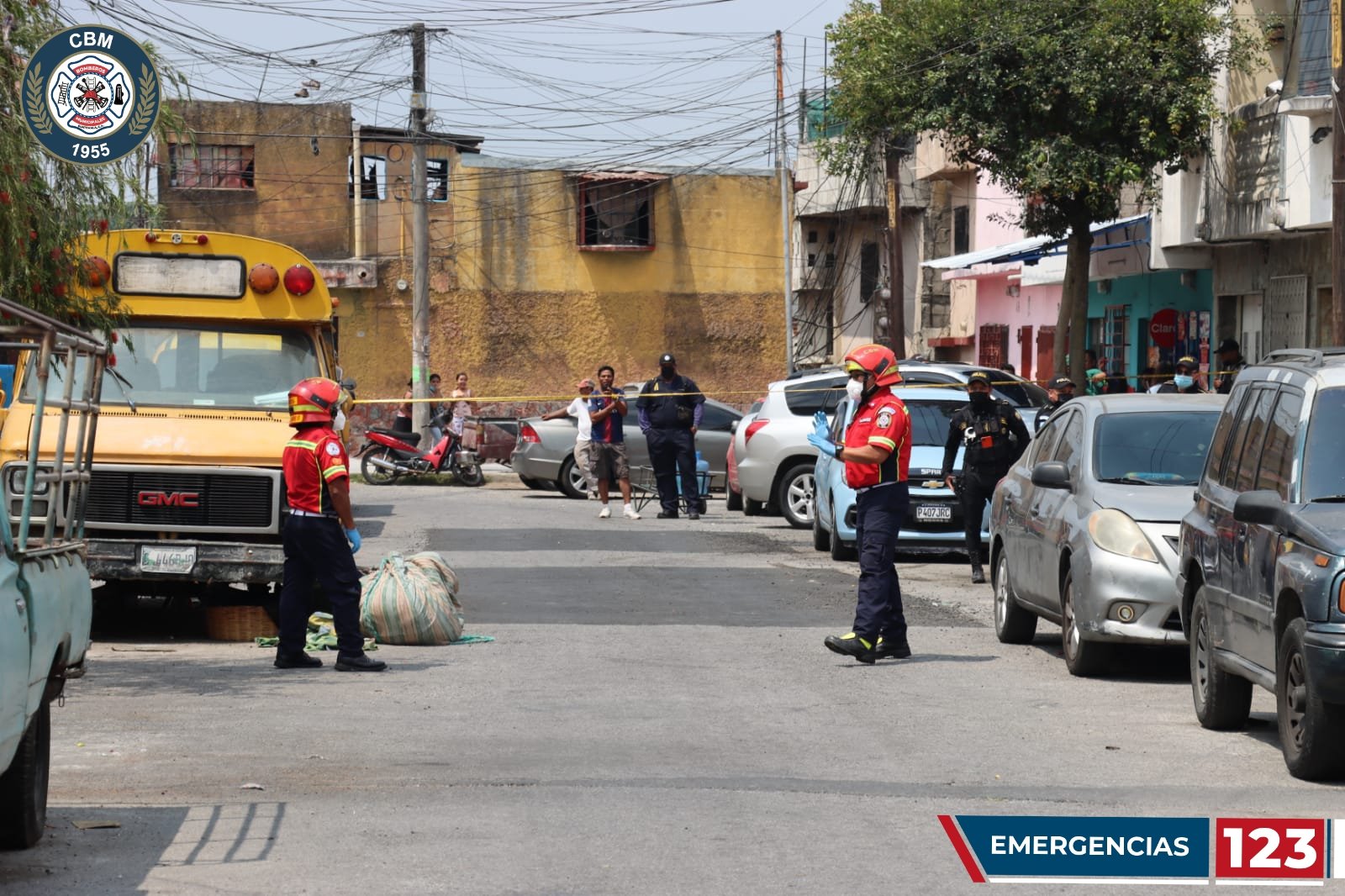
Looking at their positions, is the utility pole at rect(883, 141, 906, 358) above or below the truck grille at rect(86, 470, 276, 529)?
above

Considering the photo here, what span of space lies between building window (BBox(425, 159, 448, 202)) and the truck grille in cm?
3418

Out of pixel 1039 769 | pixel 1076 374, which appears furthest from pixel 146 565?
pixel 1076 374

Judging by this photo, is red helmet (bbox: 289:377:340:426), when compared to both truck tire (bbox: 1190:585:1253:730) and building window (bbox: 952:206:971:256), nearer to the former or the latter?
truck tire (bbox: 1190:585:1253:730)

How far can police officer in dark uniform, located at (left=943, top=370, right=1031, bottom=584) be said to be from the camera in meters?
17.0

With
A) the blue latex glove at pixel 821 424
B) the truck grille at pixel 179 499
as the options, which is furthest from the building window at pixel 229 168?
the truck grille at pixel 179 499

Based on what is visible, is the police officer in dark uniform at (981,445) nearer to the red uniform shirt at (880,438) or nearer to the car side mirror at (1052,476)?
the red uniform shirt at (880,438)

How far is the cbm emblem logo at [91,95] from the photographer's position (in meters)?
9.83

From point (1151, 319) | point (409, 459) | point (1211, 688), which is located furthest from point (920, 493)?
point (409, 459)

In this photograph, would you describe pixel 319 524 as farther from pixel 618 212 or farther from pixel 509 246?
pixel 618 212

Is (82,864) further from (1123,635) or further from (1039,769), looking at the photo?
(1123,635)

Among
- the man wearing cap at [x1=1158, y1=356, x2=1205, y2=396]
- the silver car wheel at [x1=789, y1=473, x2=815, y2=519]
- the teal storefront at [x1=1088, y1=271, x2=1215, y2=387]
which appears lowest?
the silver car wheel at [x1=789, y1=473, x2=815, y2=519]

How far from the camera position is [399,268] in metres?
45.8

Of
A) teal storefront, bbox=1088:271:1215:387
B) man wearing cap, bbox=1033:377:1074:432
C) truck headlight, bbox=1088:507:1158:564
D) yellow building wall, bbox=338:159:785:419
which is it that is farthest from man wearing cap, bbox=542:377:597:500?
yellow building wall, bbox=338:159:785:419

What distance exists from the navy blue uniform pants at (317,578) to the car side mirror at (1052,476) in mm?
4264
